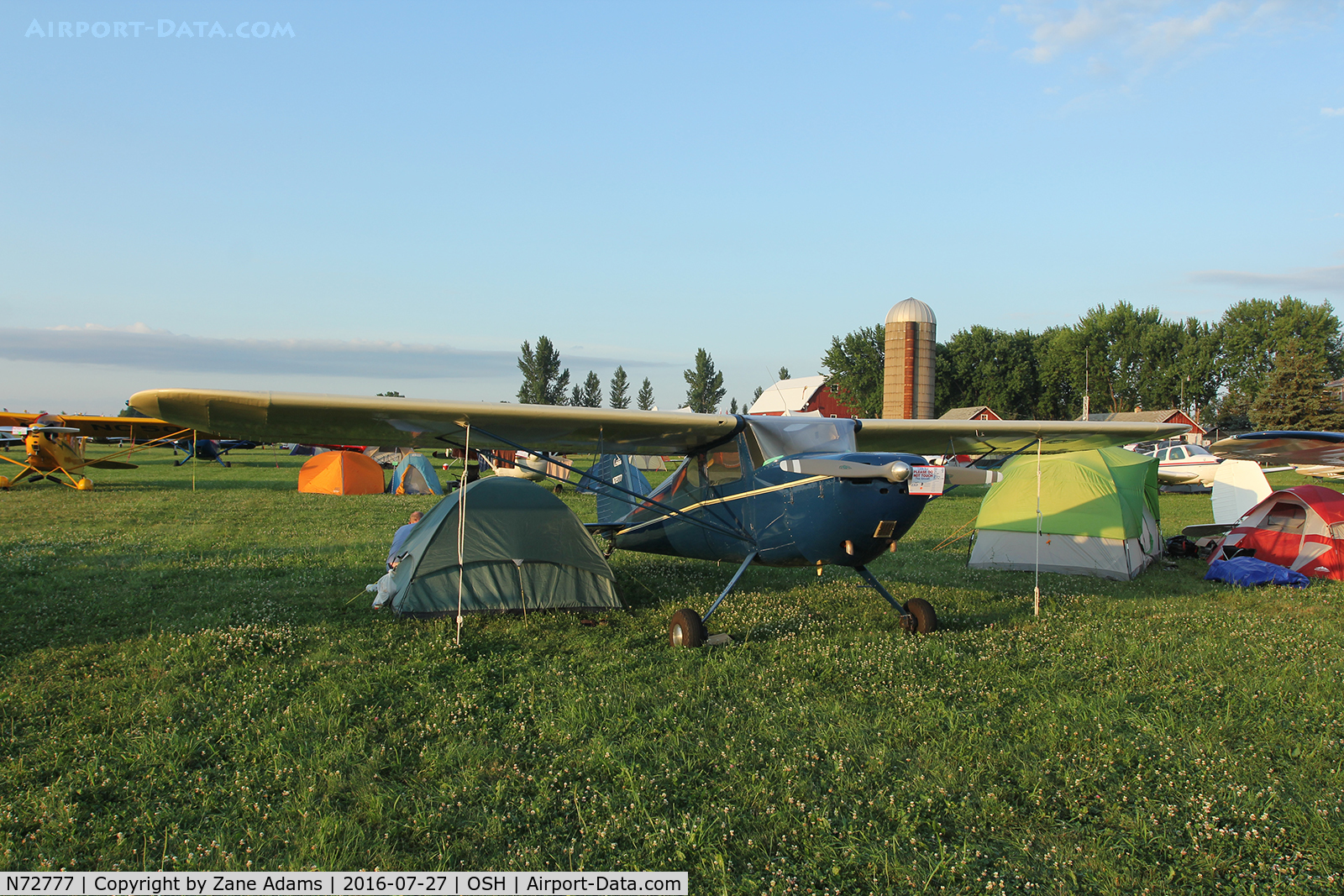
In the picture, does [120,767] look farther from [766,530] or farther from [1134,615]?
[1134,615]

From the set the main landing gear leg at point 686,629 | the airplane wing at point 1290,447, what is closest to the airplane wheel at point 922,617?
the main landing gear leg at point 686,629

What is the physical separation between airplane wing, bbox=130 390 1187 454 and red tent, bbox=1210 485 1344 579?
2705 mm

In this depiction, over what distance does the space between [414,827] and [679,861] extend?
1.34 m

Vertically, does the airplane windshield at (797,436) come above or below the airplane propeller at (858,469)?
above

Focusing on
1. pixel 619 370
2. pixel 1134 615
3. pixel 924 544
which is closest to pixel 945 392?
pixel 619 370

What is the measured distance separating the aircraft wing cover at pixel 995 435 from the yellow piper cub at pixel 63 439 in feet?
73.7

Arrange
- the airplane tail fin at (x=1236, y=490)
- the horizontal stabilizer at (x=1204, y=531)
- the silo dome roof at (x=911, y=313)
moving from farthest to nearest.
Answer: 1. the silo dome roof at (x=911, y=313)
2. the airplane tail fin at (x=1236, y=490)
3. the horizontal stabilizer at (x=1204, y=531)

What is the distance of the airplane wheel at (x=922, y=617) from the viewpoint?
725 cm

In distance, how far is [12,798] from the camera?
11.9 feet

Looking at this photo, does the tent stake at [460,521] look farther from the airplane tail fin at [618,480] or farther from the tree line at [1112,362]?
the tree line at [1112,362]

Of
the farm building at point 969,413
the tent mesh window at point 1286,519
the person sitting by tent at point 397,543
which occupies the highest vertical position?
the farm building at point 969,413

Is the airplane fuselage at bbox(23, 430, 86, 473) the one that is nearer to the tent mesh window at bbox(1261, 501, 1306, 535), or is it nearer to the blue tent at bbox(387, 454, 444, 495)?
the blue tent at bbox(387, 454, 444, 495)

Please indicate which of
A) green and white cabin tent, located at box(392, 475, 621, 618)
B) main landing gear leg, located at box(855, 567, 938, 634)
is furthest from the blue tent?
main landing gear leg, located at box(855, 567, 938, 634)

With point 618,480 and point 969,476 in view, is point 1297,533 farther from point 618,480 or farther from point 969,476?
point 618,480
